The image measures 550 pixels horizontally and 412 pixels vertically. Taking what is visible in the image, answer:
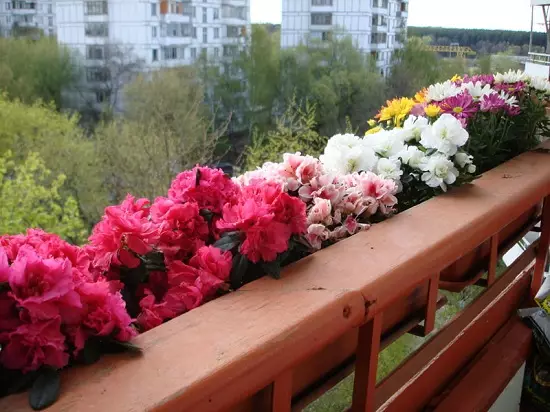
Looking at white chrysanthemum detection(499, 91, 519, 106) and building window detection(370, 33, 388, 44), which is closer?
white chrysanthemum detection(499, 91, 519, 106)

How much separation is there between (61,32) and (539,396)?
6.81 meters

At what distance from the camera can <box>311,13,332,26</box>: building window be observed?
7434 millimetres

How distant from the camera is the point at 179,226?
2.23ft

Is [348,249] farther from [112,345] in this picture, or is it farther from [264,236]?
[112,345]

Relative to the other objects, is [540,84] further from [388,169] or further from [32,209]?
[32,209]

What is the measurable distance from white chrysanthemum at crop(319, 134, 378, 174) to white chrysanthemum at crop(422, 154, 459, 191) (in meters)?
→ 0.10

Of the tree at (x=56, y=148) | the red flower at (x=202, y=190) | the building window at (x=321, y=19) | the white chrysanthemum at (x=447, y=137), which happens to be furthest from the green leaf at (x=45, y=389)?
the building window at (x=321, y=19)

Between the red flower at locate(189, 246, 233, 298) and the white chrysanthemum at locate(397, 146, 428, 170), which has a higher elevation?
the white chrysanthemum at locate(397, 146, 428, 170)

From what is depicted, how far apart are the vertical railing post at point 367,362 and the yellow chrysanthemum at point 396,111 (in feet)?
2.41

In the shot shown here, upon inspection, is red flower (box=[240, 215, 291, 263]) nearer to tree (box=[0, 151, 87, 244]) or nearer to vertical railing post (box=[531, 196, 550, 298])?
vertical railing post (box=[531, 196, 550, 298])

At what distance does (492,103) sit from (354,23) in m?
6.31

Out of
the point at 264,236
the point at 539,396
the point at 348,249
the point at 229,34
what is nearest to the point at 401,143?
the point at 348,249

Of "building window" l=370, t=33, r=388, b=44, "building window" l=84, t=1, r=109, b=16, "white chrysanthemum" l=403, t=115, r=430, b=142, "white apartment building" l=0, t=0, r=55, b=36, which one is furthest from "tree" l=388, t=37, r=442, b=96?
"white chrysanthemum" l=403, t=115, r=430, b=142

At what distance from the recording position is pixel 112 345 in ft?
1.57
